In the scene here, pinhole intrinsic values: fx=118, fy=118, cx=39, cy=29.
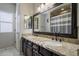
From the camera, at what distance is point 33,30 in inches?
163

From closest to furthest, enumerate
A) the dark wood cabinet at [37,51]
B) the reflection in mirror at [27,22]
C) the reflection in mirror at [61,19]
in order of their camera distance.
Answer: the dark wood cabinet at [37,51]
the reflection in mirror at [61,19]
the reflection in mirror at [27,22]

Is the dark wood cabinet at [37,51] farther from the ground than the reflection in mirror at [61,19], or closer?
closer

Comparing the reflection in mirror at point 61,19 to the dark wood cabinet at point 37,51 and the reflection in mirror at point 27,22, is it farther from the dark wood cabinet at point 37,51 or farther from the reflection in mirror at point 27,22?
the reflection in mirror at point 27,22

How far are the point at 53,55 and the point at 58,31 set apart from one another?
0.98 metres

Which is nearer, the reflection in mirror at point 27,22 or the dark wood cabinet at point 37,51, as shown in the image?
the dark wood cabinet at point 37,51

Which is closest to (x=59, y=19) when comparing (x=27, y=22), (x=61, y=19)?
(x=61, y=19)

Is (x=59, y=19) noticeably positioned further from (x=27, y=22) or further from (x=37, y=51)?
(x=27, y=22)

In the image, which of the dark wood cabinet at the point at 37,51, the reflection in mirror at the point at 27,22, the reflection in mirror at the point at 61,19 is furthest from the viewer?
the reflection in mirror at the point at 27,22

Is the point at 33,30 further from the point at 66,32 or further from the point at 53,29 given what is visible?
the point at 66,32

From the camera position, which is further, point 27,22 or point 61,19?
point 27,22

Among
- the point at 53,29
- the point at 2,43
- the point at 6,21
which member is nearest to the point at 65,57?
the point at 53,29

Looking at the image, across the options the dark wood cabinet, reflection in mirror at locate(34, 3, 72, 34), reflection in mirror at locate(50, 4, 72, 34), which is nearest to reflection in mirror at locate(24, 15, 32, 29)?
reflection in mirror at locate(34, 3, 72, 34)

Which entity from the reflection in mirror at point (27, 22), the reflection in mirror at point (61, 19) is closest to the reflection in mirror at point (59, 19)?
the reflection in mirror at point (61, 19)

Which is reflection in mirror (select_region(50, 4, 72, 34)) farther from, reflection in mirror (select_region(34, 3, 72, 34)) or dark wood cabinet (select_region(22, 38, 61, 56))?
dark wood cabinet (select_region(22, 38, 61, 56))
